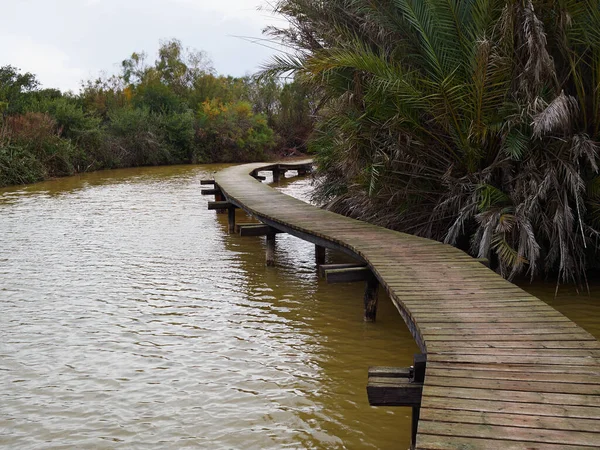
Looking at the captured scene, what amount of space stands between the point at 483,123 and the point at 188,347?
4248 millimetres

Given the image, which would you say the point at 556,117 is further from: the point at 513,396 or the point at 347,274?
the point at 513,396

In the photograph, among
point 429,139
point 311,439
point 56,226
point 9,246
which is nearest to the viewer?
point 311,439

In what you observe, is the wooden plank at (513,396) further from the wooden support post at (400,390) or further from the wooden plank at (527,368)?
the wooden plank at (527,368)

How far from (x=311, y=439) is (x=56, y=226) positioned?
10.4 m

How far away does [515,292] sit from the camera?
18.6ft

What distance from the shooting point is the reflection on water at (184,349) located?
4590 mm

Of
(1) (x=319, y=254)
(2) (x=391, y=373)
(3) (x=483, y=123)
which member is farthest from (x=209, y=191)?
(2) (x=391, y=373)

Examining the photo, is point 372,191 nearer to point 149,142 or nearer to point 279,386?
point 279,386

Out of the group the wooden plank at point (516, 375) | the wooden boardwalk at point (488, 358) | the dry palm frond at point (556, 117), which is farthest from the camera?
the dry palm frond at point (556, 117)

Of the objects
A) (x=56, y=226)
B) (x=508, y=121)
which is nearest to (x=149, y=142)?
(x=56, y=226)

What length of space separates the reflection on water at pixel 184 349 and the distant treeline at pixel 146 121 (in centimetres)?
1286

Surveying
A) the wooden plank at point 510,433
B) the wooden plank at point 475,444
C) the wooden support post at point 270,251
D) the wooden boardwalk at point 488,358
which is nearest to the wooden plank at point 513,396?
the wooden boardwalk at point 488,358

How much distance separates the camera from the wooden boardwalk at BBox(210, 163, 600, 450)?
3121 mm

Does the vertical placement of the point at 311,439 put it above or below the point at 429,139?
below
